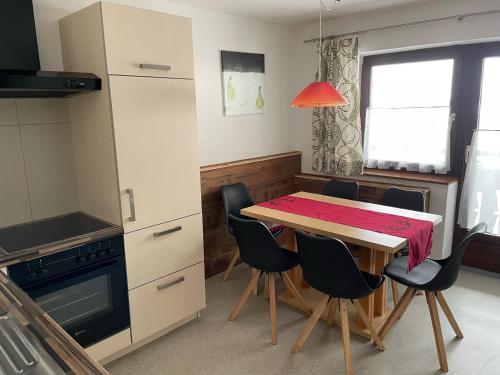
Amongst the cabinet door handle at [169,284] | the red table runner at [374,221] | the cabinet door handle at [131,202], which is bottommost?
the cabinet door handle at [169,284]

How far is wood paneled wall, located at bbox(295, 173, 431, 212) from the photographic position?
3.59 meters

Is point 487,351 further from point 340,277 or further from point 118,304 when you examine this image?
point 118,304

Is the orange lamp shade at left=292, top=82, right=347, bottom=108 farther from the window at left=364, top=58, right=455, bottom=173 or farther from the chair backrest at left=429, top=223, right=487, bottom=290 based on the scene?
the window at left=364, top=58, right=455, bottom=173

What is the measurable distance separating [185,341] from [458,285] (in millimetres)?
2468

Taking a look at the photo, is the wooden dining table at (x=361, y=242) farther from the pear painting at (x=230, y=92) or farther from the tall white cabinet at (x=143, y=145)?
the pear painting at (x=230, y=92)

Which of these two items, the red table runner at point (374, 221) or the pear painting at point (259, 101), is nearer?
the red table runner at point (374, 221)

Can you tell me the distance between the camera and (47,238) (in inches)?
82.3

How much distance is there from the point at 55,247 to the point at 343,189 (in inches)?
99.6

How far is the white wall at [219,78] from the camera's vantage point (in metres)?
3.29

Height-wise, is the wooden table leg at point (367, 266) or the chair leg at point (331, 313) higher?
the wooden table leg at point (367, 266)

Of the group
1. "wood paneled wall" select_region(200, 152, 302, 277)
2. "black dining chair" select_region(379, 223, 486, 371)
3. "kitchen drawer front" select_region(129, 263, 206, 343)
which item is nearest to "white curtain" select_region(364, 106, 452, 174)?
"wood paneled wall" select_region(200, 152, 302, 277)

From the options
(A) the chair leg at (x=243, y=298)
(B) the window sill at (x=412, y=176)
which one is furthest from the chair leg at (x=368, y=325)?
(B) the window sill at (x=412, y=176)

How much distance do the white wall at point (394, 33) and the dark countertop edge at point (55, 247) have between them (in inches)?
109

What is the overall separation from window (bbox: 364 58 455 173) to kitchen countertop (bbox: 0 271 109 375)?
3.56 metres
